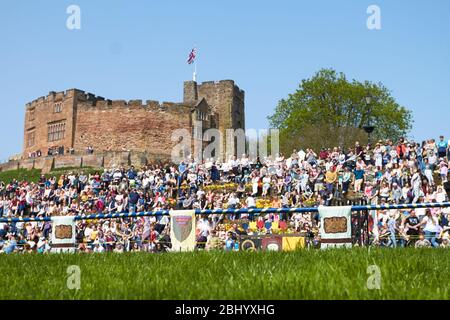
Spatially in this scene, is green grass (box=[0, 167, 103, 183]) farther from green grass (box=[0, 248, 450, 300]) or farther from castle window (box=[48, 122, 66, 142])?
green grass (box=[0, 248, 450, 300])

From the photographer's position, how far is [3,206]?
33.2 meters

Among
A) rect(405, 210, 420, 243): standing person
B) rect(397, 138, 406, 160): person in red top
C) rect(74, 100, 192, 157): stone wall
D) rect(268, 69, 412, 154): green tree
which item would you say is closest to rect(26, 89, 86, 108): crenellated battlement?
rect(74, 100, 192, 157): stone wall

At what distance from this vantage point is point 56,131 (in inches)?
2864

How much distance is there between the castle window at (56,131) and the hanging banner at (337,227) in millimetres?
64097

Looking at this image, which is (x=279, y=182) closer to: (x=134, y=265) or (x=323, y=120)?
(x=134, y=265)

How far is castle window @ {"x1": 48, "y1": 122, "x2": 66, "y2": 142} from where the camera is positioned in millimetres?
71938

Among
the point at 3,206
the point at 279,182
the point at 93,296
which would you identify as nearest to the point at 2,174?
the point at 3,206

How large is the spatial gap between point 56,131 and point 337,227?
65598mm

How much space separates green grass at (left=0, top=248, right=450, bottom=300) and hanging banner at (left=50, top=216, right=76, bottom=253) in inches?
196

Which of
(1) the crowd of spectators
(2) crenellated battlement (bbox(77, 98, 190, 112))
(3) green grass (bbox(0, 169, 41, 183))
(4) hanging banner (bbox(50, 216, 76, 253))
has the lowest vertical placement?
(4) hanging banner (bbox(50, 216, 76, 253))

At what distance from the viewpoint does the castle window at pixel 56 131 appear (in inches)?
2832

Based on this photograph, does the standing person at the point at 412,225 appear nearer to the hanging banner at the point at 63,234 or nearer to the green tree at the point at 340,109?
the hanging banner at the point at 63,234

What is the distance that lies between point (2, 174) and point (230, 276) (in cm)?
6305

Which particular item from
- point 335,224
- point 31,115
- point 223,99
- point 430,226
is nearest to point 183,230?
point 335,224
